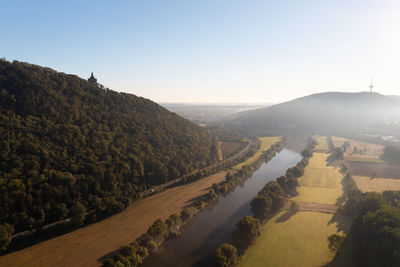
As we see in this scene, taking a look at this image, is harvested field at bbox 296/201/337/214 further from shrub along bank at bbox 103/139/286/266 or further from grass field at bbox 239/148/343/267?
shrub along bank at bbox 103/139/286/266

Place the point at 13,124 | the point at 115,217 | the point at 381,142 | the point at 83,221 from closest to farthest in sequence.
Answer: the point at 83,221
the point at 115,217
the point at 13,124
the point at 381,142

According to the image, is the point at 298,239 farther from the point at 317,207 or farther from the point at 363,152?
the point at 363,152

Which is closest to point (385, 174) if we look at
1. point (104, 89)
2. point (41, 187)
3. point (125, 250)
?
point (125, 250)

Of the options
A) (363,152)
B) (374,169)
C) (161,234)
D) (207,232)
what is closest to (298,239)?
(207,232)

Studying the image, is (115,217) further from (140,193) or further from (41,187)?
(41,187)

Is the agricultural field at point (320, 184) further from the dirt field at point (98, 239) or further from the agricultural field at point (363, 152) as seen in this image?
the dirt field at point (98, 239)

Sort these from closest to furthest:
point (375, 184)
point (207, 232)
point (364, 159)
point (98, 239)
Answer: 1. point (98, 239)
2. point (207, 232)
3. point (375, 184)
4. point (364, 159)
